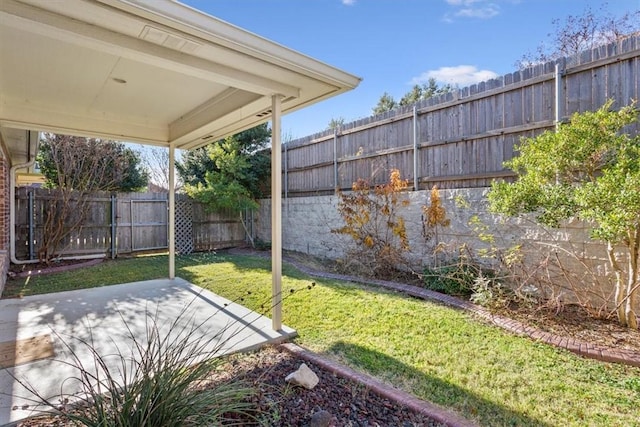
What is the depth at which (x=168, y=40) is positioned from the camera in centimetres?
240

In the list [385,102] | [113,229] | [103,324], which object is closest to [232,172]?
[113,229]

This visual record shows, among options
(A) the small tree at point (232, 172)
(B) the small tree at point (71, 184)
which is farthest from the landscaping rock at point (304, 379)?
(B) the small tree at point (71, 184)

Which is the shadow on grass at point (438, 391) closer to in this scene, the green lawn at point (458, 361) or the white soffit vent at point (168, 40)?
the green lawn at point (458, 361)

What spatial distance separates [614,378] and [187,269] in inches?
279

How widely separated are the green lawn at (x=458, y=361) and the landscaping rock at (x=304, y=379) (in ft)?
1.79

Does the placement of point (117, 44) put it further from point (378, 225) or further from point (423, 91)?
point (423, 91)

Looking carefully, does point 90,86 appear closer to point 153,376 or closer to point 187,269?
point 153,376

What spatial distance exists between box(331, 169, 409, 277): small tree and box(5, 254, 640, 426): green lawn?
1094mm

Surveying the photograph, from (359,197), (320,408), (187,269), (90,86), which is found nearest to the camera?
(320,408)

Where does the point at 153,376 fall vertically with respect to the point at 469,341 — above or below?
above

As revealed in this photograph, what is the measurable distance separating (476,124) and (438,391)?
14.2 feet

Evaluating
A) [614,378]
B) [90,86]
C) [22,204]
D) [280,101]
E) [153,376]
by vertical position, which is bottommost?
[614,378]

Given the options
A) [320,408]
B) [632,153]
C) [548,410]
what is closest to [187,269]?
[320,408]

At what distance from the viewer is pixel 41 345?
326 cm
